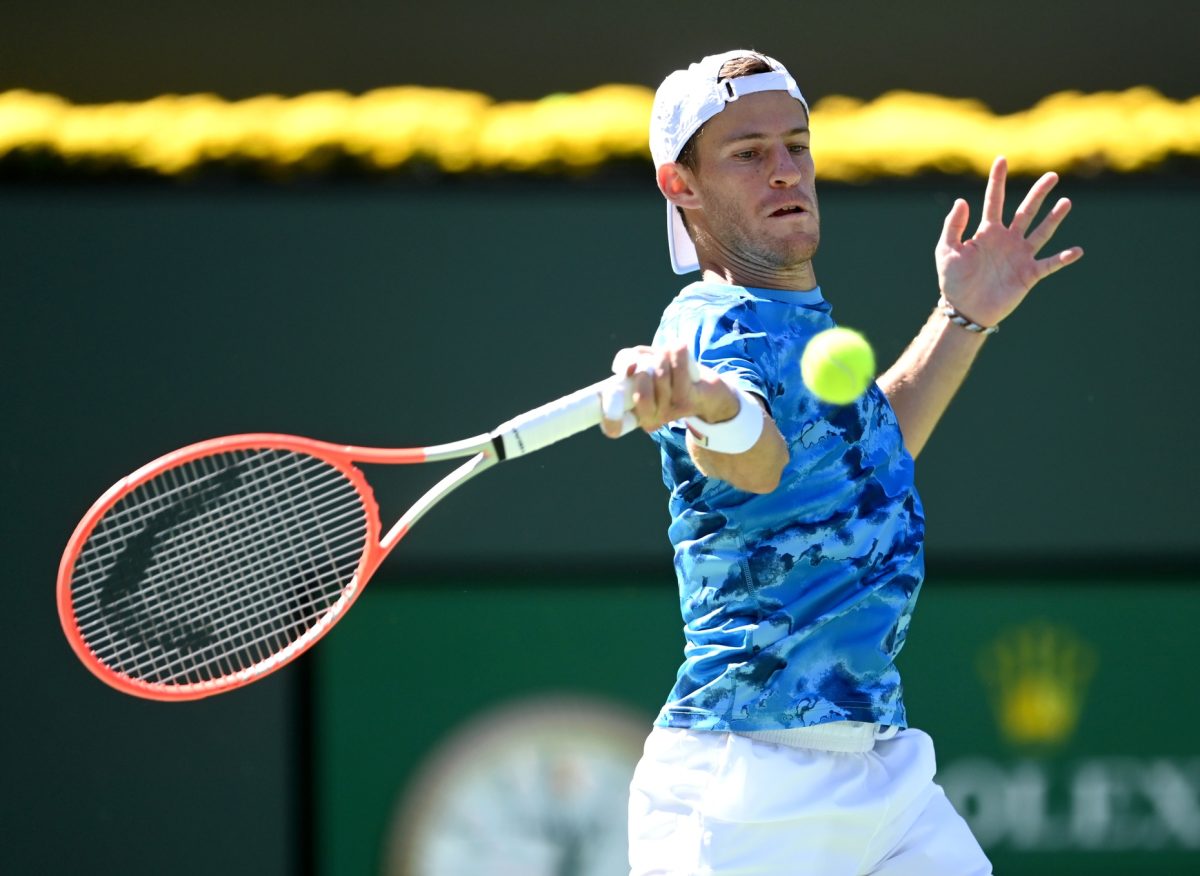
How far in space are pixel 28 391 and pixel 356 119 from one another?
1143 mm

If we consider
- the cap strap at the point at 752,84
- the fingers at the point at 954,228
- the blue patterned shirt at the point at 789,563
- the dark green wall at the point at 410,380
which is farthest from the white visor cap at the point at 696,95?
the dark green wall at the point at 410,380

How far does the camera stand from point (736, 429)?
2.76 metres

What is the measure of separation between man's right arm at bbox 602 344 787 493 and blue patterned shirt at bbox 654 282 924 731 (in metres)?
0.13

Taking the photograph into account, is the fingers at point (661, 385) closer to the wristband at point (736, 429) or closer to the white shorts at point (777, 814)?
the wristband at point (736, 429)

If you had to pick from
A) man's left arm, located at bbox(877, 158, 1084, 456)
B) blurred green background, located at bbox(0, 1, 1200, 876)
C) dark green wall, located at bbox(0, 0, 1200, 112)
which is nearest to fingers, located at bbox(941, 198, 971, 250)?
man's left arm, located at bbox(877, 158, 1084, 456)

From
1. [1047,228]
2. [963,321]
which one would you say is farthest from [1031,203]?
[963,321]

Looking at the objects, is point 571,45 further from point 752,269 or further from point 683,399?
point 683,399

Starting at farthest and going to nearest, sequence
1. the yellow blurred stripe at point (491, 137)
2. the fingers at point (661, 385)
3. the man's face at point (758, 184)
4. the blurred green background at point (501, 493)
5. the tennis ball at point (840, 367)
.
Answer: the yellow blurred stripe at point (491, 137) → the blurred green background at point (501, 493) → the man's face at point (758, 184) → the tennis ball at point (840, 367) → the fingers at point (661, 385)

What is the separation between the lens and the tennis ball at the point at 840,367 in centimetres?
282

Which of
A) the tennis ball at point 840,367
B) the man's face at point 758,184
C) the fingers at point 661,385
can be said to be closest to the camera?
the fingers at point 661,385

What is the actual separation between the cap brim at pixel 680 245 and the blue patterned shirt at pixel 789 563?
35 centimetres

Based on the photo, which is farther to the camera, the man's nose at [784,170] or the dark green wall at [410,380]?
the dark green wall at [410,380]

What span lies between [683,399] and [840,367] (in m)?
0.27

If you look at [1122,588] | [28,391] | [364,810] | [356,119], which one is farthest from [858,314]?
[28,391]
